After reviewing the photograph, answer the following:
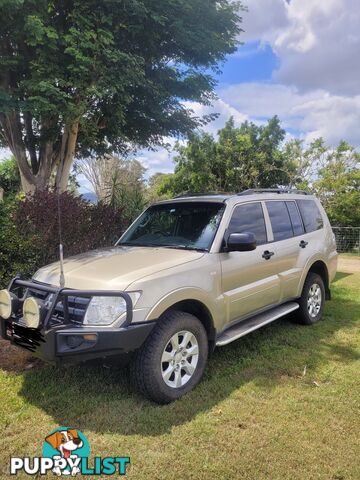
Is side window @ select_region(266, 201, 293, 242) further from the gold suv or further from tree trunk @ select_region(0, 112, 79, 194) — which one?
tree trunk @ select_region(0, 112, 79, 194)

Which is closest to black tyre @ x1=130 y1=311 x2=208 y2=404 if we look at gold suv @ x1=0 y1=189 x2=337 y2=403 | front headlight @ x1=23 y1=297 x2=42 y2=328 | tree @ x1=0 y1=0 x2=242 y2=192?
gold suv @ x1=0 y1=189 x2=337 y2=403

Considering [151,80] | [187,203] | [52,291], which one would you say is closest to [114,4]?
[151,80]

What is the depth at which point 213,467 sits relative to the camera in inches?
100

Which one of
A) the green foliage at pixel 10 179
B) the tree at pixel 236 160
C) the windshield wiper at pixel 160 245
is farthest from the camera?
the tree at pixel 236 160

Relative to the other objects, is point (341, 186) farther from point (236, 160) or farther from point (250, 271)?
point (250, 271)

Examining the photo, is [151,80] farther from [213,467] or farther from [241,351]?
[213,467]

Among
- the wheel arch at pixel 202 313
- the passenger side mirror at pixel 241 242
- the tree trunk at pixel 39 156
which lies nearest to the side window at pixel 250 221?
the passenger side mirror at pixel 241 242

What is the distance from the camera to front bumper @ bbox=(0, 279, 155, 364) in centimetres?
296

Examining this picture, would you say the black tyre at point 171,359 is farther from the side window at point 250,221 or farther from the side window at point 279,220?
the side window at point 279,220

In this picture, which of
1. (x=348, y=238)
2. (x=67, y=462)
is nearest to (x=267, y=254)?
(x=67, y=462)

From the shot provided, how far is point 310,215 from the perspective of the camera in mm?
5898

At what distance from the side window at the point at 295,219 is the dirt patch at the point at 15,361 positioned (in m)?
3.68

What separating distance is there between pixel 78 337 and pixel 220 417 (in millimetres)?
1311

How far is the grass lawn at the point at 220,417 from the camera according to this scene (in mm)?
2594
